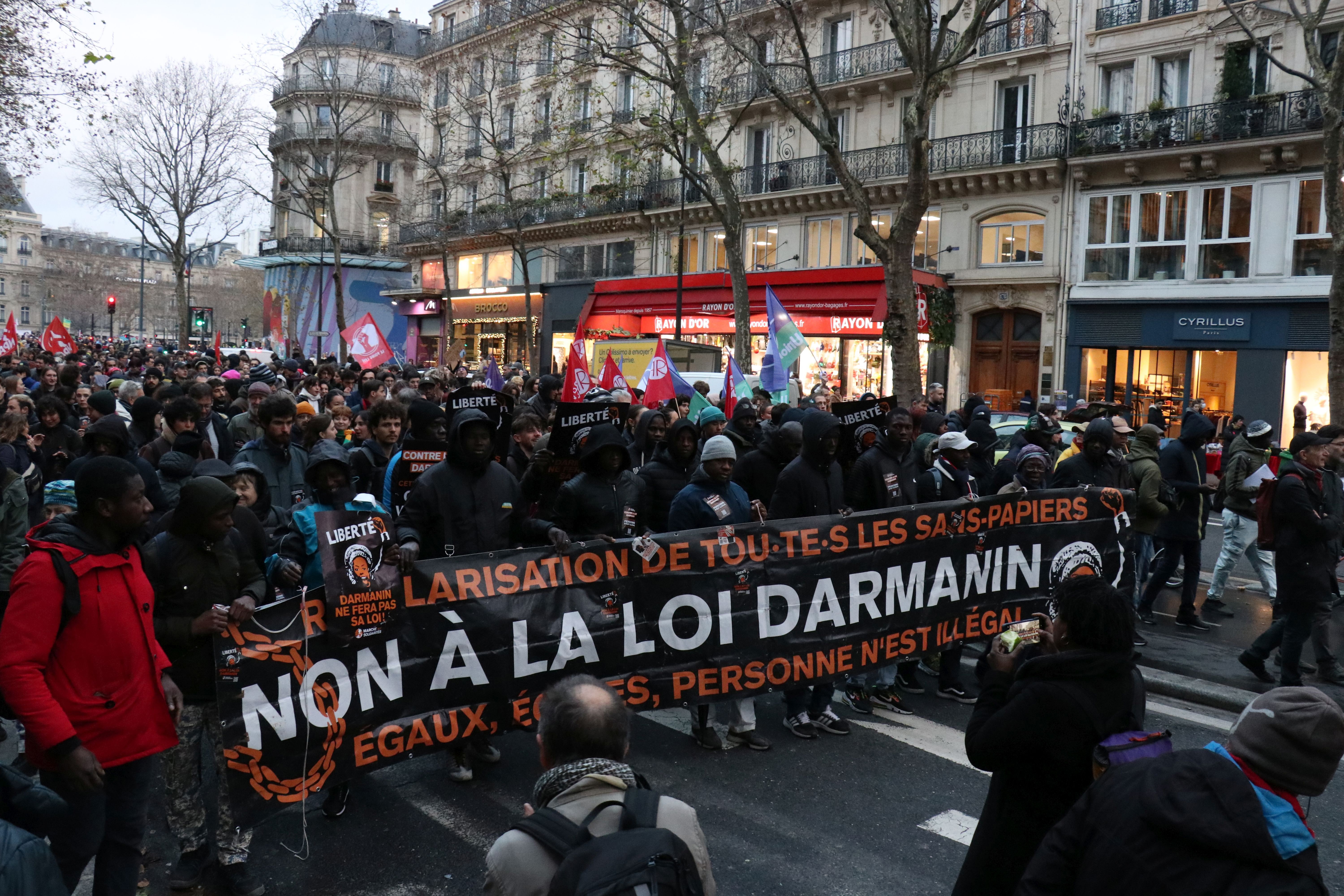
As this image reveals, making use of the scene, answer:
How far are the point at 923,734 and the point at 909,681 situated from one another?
934mm

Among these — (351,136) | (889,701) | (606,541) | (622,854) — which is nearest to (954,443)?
(889,701)

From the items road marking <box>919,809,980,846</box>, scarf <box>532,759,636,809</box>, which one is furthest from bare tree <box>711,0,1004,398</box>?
scarf <box>532,759,636,809</box>

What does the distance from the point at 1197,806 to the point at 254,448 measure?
21.1ft

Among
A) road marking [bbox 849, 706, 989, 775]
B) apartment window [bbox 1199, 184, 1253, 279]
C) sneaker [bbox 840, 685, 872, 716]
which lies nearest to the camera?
road marking [bbox 849, 706, 989, 775]

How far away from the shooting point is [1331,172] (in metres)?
13.4

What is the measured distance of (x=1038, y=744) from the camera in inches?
118

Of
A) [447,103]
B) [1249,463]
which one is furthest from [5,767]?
[447,103]

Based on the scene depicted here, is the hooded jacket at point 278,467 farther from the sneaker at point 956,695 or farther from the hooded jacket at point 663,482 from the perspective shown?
the sneaker at point 956,695

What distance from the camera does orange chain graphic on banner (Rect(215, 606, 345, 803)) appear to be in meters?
4.44

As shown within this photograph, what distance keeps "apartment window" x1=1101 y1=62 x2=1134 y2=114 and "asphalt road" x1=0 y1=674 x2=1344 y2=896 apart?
22.8 meters

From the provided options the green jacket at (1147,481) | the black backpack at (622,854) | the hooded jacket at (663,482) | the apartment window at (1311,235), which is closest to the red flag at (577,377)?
the hooded jacket at (663,482)

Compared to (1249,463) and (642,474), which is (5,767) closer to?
(642,474)

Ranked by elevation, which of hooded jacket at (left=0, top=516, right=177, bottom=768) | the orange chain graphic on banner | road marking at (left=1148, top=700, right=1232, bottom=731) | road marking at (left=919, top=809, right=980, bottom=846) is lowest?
road marking at (left=1148, top=700, right=1232, bottom=731)

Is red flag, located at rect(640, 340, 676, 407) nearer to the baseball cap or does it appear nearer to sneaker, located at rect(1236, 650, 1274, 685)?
the baseball cap
